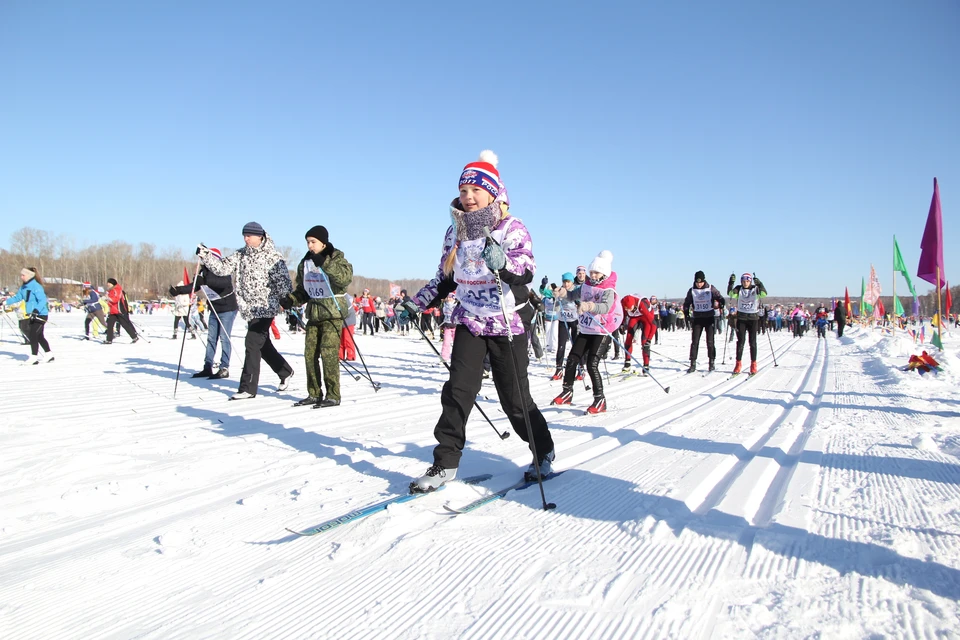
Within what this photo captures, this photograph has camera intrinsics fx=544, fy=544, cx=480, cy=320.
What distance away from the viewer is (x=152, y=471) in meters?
3.60

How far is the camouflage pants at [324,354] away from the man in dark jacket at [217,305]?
2176mm

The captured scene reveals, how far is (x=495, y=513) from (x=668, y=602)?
107 cm

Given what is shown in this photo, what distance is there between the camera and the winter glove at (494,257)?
9.52ft

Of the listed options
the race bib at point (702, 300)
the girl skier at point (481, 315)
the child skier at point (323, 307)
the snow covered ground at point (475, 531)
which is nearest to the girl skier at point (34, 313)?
the snow covered ground at point (475, 531)

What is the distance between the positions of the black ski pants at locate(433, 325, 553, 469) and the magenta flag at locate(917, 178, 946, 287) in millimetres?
9101

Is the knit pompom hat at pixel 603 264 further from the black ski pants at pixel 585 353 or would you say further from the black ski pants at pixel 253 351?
the black ski pants at pixel 253 351

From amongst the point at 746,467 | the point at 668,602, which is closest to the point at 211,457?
the point at 668,602

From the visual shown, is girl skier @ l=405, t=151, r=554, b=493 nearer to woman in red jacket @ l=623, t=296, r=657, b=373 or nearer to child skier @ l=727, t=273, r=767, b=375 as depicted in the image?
woman in red jacket @ l=623, t=296, r=657, b=373

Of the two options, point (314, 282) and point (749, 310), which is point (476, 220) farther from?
point (749, 310)

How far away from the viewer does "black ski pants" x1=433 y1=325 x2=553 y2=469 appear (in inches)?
123

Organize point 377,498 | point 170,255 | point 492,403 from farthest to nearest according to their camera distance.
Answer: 1. point 170,255
2. point 492,403
3. point 377,498

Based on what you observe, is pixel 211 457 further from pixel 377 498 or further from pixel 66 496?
pixel 377 498

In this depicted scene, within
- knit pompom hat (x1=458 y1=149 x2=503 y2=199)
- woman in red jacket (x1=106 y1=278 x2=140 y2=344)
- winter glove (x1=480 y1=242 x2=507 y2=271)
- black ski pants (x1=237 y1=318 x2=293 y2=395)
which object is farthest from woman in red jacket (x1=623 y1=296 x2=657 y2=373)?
woman in red jacket (x1=106 y1=278 x2=140 y2=344)

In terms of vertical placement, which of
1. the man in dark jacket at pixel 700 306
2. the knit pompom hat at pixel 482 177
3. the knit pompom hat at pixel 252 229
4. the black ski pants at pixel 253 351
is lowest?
the black ski pants at pixel 253 351
